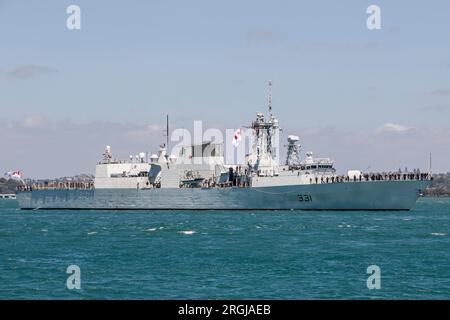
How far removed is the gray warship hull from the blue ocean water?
41.6 feet

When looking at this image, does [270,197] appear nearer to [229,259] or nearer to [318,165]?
[318,165]

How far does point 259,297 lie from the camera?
29.8 m

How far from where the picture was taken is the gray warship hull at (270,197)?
271 feet

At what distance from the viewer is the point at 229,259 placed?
137 ft

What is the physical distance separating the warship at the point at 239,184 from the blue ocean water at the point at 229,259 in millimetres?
13495

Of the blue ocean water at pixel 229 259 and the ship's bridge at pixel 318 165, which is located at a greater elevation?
the ship's bridge at pixel 318 165

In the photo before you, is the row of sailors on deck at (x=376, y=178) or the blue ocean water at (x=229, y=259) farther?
the row of sailors on deck at (x=376, y=178)

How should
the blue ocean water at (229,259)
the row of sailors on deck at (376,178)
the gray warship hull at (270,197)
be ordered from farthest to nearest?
the row of sailors on deck at (376,178) < the gray warship hull at (270,197) < the blue ocean water at (229,259)

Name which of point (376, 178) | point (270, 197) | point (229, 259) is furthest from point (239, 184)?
point (229, 259)

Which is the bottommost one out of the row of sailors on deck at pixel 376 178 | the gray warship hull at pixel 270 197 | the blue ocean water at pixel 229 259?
the blue ocean water at pixel 229 259

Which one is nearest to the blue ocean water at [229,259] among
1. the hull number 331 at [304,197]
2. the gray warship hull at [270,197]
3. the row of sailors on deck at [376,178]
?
the gray warship hull at [270,197]

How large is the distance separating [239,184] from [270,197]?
236 inches

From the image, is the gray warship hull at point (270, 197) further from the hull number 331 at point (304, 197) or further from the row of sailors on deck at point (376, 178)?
the row of sailors on deck at point (376, 178)
